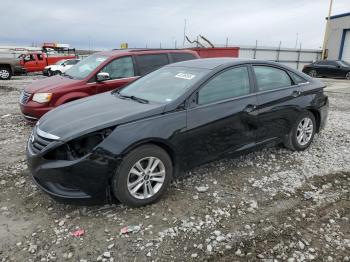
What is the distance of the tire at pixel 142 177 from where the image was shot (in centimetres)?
320

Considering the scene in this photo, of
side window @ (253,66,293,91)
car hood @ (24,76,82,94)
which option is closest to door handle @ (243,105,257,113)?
side window @ (253,66,293,91)

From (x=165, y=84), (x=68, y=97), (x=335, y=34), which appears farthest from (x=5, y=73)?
(x=335, y=34)

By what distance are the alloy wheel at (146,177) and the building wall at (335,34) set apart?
32.6m

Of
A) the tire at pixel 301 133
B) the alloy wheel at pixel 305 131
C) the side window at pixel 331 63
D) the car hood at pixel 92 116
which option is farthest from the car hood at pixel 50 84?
the side window at pixel 331 63

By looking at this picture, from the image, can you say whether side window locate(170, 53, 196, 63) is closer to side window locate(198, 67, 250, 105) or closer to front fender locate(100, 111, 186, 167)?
side window locate(198, 67, 250, 105)

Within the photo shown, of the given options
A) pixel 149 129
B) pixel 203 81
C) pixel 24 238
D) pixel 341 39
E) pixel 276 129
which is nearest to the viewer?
pixel 24 238

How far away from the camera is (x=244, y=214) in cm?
339

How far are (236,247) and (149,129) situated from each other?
1.42m

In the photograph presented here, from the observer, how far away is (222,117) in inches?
153

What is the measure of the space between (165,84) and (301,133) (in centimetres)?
245

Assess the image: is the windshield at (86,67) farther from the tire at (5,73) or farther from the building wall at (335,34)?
the building wall at (335,34)

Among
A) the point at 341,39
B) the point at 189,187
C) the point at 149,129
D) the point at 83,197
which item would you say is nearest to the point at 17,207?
the point at 83,197

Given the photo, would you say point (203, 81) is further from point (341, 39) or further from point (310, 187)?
point (341, 39)

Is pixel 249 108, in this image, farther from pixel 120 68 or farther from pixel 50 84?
pixel 50 84
